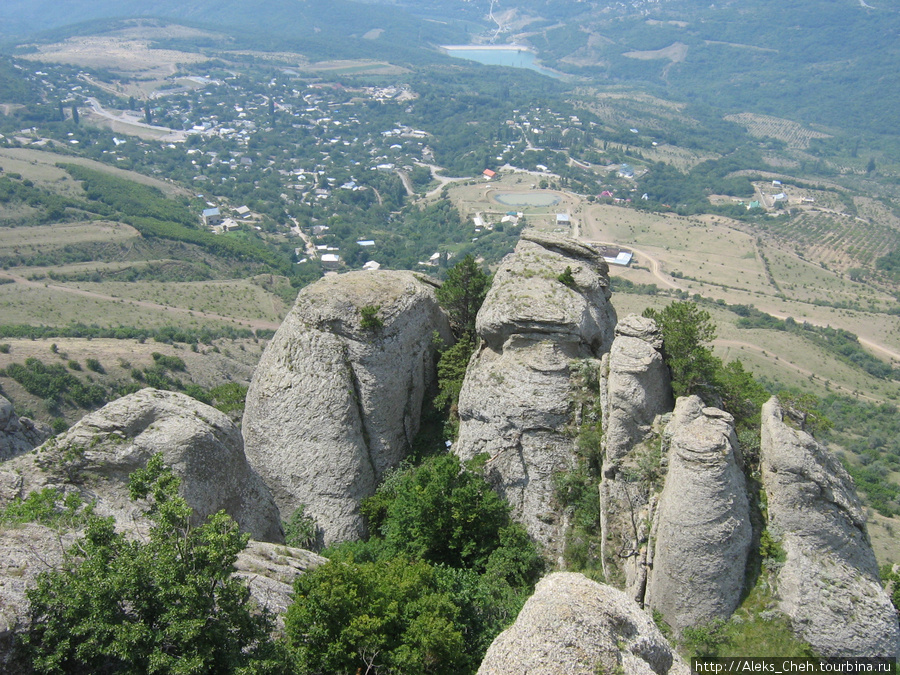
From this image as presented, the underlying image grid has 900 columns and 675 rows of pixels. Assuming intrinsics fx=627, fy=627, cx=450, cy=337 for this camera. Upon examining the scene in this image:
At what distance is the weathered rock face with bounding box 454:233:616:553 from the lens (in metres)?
29.6

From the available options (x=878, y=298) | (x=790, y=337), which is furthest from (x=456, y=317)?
(x=878, y=298)

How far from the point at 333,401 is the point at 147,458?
31.9ft

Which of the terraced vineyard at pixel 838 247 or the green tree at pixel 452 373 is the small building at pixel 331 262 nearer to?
the green tree at pixel 452 373

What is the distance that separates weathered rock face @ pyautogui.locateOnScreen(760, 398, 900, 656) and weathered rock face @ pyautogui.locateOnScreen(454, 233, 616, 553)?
930 cm

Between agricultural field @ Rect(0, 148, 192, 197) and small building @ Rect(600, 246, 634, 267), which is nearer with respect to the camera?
small building @ Rect(600, 246, 634, 267)

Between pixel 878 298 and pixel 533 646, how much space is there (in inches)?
7070

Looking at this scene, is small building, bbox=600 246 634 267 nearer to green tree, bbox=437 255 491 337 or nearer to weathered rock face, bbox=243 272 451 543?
green tree, bbox=437 255 491 337

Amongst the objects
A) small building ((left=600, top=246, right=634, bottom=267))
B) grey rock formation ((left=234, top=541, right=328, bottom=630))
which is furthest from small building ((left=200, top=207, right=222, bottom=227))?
grey rock formation ((left=234, top=541, right=328, bottom=630))

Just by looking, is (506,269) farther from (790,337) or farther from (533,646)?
(790,337)

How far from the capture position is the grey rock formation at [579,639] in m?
15.5

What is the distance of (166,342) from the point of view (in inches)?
3442

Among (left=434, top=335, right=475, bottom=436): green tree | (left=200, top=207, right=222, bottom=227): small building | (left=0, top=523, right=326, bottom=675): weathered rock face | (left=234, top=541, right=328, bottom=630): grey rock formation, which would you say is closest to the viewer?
(left=0, top=523, right=326, bottom=675): weathered rock face

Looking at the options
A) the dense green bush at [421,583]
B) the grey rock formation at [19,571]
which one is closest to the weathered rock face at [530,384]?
the dense green bush at [421,583]

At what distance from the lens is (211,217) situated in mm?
189875
